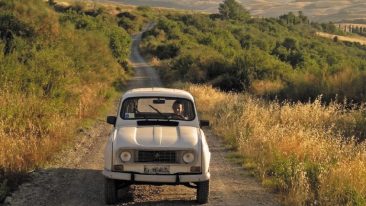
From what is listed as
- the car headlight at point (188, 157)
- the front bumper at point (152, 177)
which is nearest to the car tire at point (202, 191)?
the front bumper at point (152, 177)

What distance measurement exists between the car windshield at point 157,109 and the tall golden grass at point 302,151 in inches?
91.4

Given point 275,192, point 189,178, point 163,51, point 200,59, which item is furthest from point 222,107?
point 163,51

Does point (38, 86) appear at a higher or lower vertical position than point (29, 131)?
higher

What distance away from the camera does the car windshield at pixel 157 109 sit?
31.3 ft

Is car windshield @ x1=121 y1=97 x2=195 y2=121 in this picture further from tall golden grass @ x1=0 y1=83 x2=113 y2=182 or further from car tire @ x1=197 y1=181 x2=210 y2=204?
tall golden grass @ x1=0 y1=83 x2=113 y2=182

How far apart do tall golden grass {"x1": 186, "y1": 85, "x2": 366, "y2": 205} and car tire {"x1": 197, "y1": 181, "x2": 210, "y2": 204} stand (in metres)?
1.42

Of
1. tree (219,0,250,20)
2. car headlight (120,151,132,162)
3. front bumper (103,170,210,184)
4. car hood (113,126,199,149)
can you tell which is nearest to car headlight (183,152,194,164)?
car hood (113,126,199,149)

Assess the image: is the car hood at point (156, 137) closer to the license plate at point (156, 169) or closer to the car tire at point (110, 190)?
the license plate at point (156, 169)

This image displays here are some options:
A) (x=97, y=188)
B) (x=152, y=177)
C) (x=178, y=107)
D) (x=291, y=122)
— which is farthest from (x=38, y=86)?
(x=152, y=177)

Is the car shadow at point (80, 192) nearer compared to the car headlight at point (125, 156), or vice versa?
the car headlight at point (125, 156)

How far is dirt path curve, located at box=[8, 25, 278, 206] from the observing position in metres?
9.11

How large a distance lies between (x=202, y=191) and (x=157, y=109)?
1.92 meters

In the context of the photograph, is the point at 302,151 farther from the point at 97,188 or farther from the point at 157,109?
the point at 97,188

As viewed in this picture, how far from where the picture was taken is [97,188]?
10000 mm
